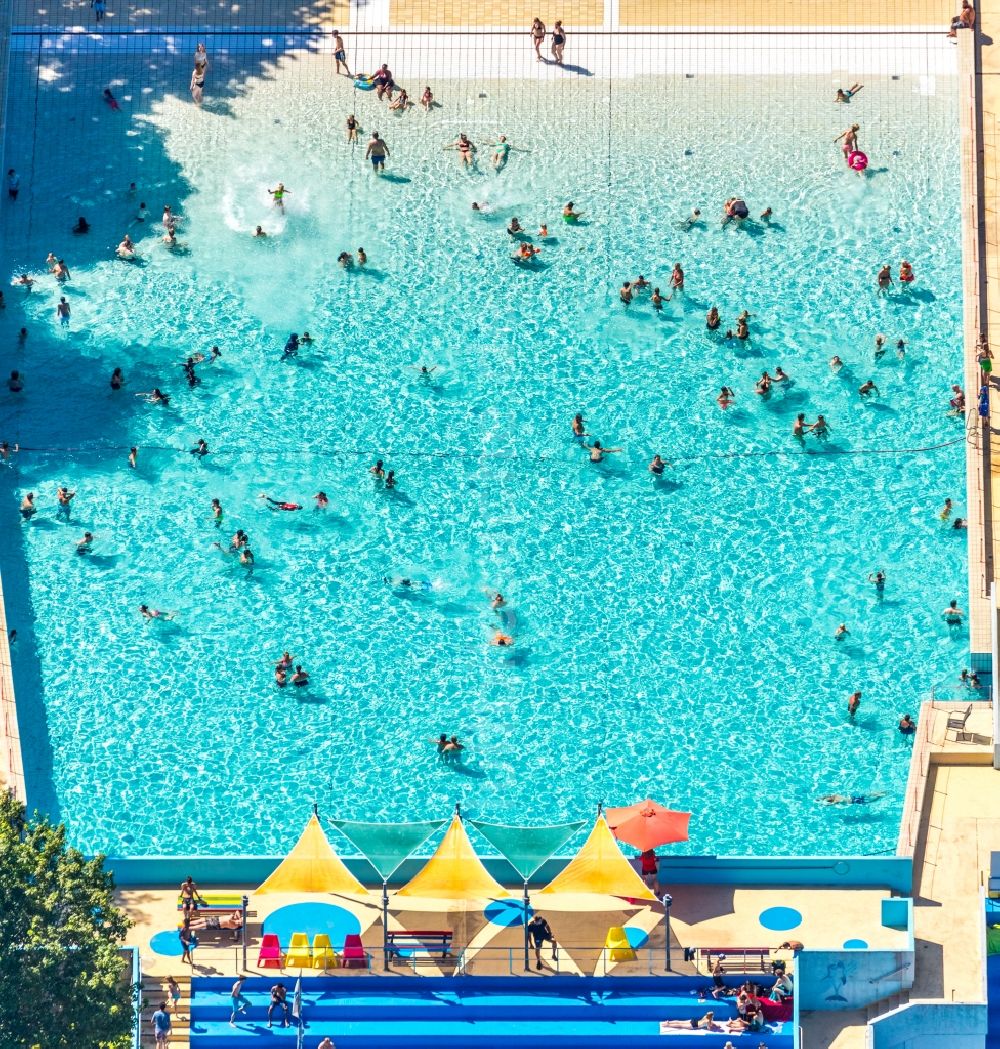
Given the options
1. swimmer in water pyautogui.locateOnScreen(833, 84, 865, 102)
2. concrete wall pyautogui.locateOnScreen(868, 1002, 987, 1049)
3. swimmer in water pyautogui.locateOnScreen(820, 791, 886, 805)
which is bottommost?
concrete wall pyautogui.locateOnScreen(868, 1002, 987, 1049)

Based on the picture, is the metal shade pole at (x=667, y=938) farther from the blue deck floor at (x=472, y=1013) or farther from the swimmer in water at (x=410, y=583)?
the swimmer in water at (x=410, y=583)

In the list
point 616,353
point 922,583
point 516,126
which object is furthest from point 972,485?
point 516,126

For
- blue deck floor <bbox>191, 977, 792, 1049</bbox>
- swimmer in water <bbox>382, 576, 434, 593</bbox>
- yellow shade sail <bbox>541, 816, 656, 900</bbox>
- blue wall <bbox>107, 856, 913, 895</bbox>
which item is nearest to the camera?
blue deck floor <bbox>191, 977, 792, 1049</bbox>

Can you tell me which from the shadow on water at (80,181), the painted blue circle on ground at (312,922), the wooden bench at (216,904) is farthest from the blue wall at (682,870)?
the shadow on water at (80,181)

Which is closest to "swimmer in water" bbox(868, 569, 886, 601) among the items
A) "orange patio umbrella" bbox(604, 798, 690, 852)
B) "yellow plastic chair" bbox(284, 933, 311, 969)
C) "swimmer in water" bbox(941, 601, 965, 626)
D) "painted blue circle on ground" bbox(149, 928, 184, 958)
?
"swimmer in water" bbox(941, 601, 965, 626)

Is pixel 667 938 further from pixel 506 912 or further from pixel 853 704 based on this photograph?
pixel 853 704

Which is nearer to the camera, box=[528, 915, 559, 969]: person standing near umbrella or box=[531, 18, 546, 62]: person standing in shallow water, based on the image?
box=[528, 915, 559, 969]: person standing near umbrella

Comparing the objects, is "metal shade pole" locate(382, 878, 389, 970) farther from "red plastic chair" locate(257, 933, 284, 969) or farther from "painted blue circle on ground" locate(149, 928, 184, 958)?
"painted blue circle on ground" locate(149, 928, 184, 958)
